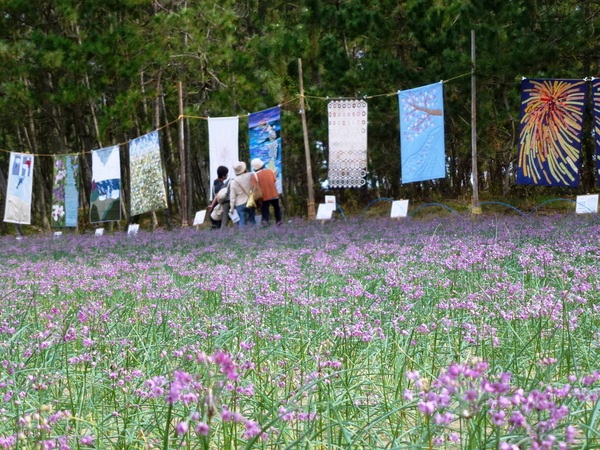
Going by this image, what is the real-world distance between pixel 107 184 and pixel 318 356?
19.9 metres

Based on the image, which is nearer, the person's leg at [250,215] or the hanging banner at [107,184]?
the person's leg at [250,215]

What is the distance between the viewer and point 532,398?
114 cm

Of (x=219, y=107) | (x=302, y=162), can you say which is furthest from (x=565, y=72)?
(x=302, y=162)

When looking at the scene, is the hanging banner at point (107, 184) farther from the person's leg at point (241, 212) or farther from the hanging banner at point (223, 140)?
the person's leg at point (241, 212)

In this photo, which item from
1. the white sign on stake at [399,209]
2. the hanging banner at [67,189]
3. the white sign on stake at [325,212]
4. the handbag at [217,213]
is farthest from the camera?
the hanging banner at [67,189]

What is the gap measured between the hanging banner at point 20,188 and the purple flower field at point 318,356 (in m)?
15.7

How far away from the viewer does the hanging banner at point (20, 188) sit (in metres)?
21.9

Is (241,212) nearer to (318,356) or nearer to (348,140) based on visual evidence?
(348,140)

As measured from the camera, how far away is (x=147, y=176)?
64.6ft

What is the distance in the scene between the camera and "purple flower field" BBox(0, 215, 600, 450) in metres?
1.50

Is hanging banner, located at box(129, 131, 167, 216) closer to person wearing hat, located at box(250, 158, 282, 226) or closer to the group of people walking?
the group of people walking

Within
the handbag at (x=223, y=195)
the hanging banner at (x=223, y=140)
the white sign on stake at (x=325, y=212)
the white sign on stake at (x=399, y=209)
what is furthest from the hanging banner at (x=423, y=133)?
the hanging banner at (x=223, y=140)

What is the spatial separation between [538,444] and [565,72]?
15753 mm

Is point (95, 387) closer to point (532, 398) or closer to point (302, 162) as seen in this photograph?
point (532, 398)
